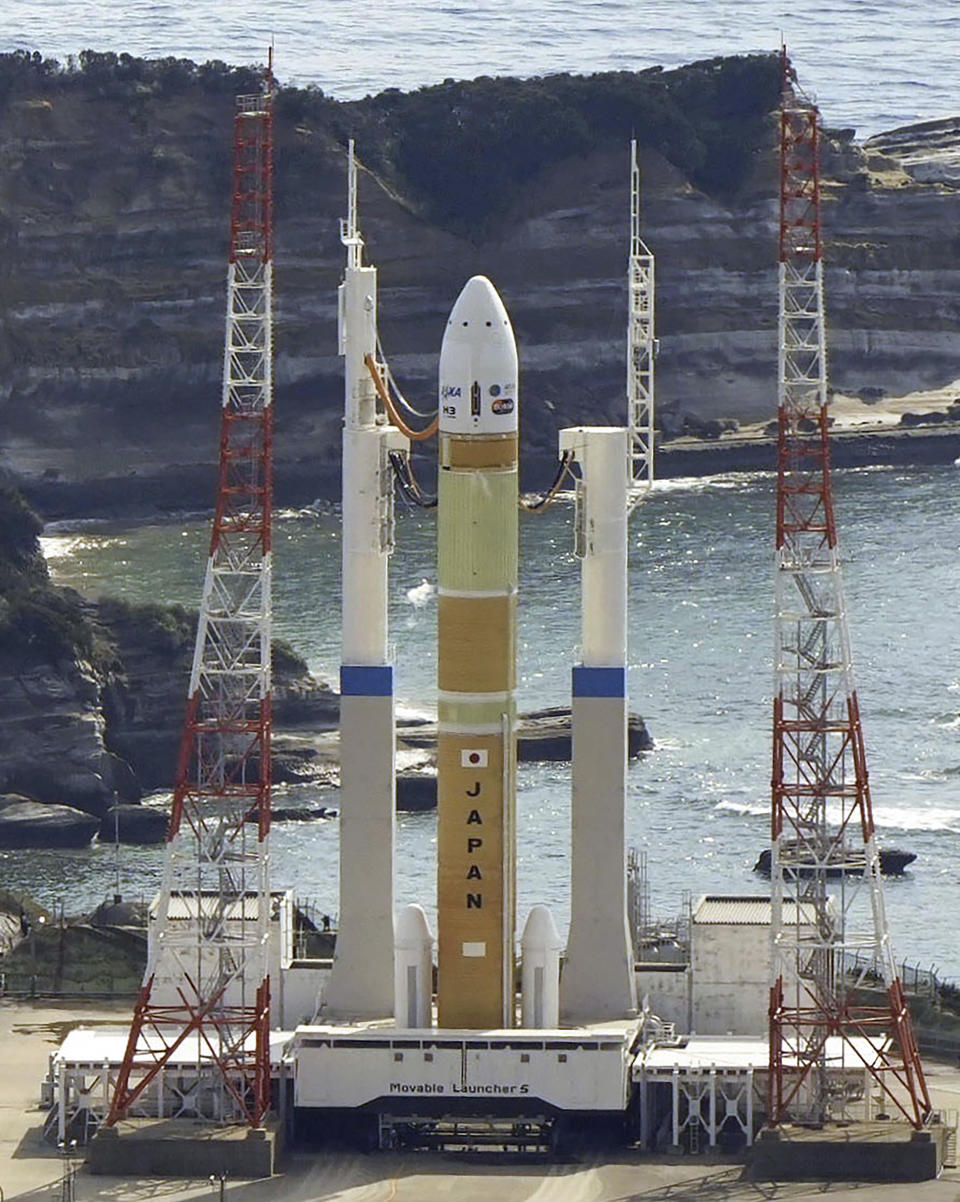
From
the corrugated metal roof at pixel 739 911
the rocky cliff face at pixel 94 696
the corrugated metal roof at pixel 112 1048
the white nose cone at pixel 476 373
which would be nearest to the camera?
the corrugated metal roof at pixel 112 1048

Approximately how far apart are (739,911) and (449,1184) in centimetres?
1383

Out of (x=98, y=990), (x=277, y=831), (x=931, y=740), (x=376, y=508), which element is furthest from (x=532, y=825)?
(x=376, y=508)

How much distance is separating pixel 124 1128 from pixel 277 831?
A: 178 feet

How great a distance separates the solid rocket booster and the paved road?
A: 4254 mm

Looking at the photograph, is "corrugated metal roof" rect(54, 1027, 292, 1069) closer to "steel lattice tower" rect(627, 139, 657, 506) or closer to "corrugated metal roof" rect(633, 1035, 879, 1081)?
"corrugated metal roof" rect(633, 1035, 879, 1081)

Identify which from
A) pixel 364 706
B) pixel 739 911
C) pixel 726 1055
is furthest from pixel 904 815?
pixel 364 706

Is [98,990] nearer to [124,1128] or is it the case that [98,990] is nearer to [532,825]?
[124,1128]

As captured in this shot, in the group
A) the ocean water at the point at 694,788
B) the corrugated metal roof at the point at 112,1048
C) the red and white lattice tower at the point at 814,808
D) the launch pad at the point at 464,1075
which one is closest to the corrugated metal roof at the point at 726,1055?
the red and white lattice tower at the point at 814,808

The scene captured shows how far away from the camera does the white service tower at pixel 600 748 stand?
118250mm

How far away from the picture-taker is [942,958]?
495 ft

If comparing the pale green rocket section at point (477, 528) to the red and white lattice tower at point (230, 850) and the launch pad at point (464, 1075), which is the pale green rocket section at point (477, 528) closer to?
the red and white lattice tower at point (230, 850)

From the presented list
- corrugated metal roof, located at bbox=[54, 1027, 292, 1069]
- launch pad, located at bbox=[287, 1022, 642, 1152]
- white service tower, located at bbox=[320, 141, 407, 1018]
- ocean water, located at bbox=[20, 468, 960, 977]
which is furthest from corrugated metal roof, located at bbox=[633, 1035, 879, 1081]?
ocean water, located at bbox=[20, 468, 960, 977]

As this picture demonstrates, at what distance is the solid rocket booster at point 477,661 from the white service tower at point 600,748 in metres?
1.90

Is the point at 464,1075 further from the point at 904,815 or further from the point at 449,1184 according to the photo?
the point at 904,815
